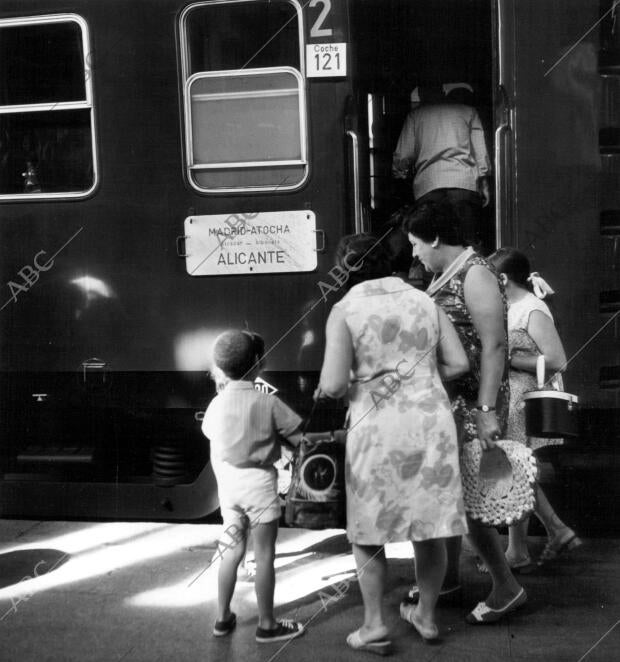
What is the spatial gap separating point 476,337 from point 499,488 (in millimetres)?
611

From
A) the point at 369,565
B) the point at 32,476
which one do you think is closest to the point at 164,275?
the point at 32,476

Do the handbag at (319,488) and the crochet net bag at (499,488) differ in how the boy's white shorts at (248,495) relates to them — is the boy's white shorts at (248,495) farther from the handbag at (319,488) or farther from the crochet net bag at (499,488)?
the crochet net bag at (499,488)

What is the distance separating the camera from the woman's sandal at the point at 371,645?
330 cm

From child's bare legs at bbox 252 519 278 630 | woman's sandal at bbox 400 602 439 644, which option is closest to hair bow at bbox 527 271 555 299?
woman's sandal at bbox 400 602 439 644

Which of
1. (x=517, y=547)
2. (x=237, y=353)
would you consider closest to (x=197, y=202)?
(x=237, y=353)

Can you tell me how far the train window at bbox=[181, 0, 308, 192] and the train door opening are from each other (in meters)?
0.86

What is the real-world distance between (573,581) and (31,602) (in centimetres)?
246

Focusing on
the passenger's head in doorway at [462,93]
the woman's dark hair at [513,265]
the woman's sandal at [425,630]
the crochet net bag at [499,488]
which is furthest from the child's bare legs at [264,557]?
the passenger's head in doorway at [462,93]

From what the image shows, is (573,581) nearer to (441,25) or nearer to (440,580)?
(440,580)

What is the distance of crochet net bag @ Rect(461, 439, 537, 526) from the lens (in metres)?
3.37

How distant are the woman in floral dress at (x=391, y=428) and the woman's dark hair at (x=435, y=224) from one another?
0.27 metres

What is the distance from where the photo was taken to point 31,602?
4.01 m

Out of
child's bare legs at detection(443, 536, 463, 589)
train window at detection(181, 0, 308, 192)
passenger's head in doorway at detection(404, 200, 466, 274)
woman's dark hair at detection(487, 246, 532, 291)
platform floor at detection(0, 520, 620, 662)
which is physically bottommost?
platform floor at detection(0, 520, 620, 662)

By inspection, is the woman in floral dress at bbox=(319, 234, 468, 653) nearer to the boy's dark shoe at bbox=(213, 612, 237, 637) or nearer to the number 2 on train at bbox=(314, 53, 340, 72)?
the boy's dark shoe at bbox=(213, 612, 237, 637)
